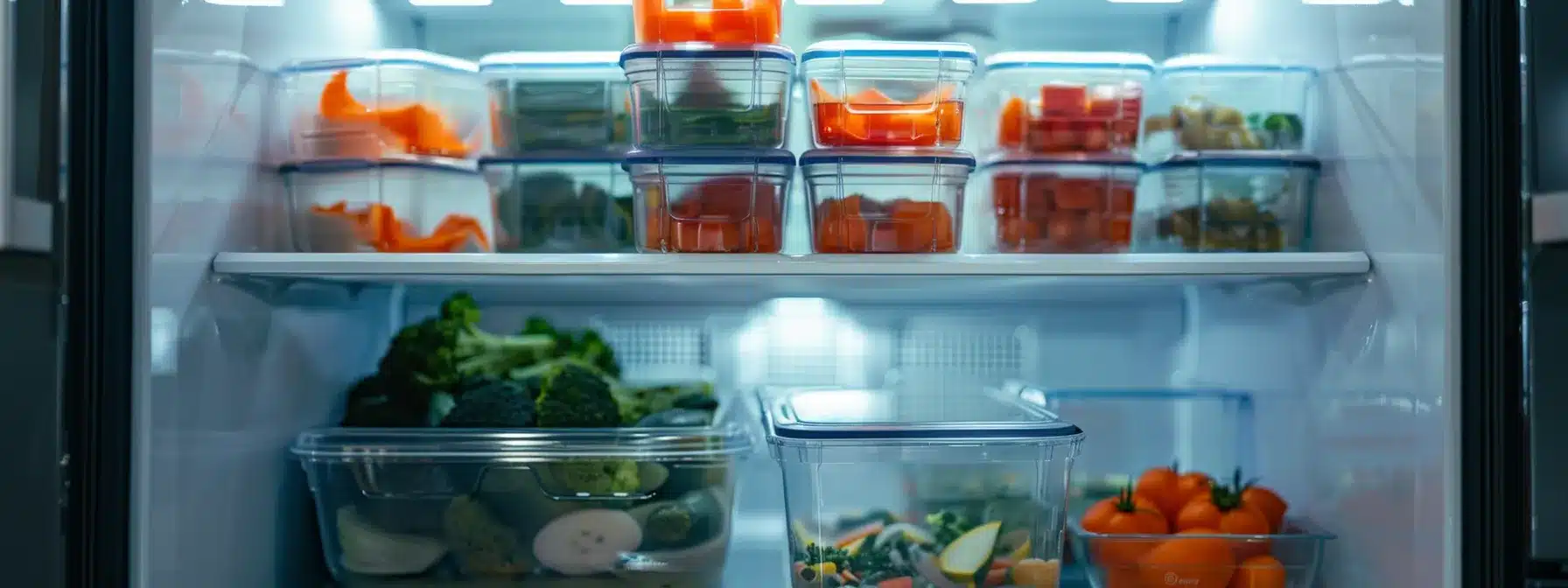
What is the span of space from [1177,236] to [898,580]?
504 mm

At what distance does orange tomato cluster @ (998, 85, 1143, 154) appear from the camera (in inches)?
49.4

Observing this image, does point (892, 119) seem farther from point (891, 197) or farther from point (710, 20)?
point (710, 20)

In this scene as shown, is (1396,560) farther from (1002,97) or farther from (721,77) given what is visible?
(721,77)

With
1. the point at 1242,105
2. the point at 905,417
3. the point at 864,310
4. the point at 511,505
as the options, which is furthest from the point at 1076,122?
the point at 511,505

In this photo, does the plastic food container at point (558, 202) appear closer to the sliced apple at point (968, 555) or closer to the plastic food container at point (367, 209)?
the plastic food container at point (367, 209)

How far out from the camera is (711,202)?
1.23 meters

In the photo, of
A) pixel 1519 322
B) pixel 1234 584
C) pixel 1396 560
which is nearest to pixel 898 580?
pixel 1234 584

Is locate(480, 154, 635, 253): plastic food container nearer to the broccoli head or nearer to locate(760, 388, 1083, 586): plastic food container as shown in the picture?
the broccoli head

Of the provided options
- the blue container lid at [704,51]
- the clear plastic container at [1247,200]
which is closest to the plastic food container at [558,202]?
the blue container lid at [704,51]

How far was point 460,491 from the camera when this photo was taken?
130 cm

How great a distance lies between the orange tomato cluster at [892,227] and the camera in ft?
4.04

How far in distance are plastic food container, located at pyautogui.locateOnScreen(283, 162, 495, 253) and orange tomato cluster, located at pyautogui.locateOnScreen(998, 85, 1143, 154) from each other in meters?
0.61

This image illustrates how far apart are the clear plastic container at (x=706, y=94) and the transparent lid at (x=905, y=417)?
0.32 metres

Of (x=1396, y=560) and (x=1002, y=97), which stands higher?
(x=1002, y=97)
